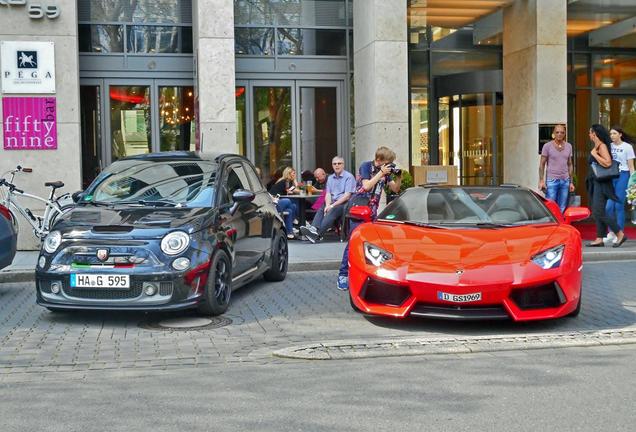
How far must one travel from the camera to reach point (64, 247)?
753 centimetres

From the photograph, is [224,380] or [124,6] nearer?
[224,380]

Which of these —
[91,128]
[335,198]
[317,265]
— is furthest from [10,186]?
[335,198]

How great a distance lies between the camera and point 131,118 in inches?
677

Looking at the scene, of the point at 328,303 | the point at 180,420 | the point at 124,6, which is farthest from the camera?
the point at 124,6

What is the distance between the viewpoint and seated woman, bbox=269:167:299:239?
1486cm

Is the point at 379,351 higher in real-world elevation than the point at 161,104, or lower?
lower

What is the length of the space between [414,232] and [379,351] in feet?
5.38

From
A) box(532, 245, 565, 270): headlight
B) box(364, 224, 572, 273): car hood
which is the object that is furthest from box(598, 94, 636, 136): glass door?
box(532, 245, 565, 270): headlight

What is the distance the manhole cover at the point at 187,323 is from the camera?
24.5 ft

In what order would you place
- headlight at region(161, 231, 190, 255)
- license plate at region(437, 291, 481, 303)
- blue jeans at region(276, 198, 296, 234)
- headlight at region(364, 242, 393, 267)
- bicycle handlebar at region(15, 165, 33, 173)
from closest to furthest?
license plate at region(437, 291, 481, 303), headlight at region(364, 242, 393, 267), headlight at region(161, 231, 190, 255), bicycle handlebar at region(15, 165, 33, 173), blue jeans at region(276, 198, 296, 234)

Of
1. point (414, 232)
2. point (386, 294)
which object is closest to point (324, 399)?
point (386, 294)

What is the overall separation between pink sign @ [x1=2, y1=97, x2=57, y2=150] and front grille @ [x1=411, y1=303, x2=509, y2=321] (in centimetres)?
907

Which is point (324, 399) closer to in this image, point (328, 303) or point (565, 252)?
point (565, 252)

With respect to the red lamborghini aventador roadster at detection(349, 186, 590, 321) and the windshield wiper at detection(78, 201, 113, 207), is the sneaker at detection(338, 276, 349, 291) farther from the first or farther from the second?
the windshield wiper at detection(78, 201, 113, 207)
